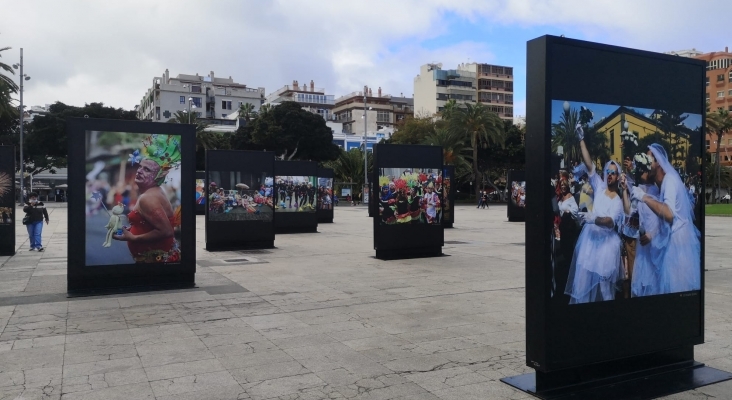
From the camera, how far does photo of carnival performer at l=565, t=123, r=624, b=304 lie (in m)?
4.62

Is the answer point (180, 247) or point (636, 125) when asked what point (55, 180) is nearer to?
point (180, 247)

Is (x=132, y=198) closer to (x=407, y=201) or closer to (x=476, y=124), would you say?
(x=407, y=201)

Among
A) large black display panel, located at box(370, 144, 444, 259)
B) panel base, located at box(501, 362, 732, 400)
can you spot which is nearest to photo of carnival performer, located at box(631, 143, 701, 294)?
panel base, located at box(501, 362, 732, 400)

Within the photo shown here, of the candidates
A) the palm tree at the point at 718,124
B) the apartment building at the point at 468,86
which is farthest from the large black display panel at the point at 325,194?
the apartment building at the point at 468,86

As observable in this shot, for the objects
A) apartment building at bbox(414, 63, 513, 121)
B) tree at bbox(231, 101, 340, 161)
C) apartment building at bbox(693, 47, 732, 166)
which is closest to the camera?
tree at bbox(231, 101, 340, 161)

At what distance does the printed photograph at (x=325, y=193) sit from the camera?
2909 cm

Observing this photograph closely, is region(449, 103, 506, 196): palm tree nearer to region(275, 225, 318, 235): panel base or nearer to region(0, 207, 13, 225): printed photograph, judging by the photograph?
region(275, 225, 318, 235): panel base

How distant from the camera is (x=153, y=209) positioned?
390 inches

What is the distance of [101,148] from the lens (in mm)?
9500


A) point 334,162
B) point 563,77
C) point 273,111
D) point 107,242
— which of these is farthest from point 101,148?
point 334,162

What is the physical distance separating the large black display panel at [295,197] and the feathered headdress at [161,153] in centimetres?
1260

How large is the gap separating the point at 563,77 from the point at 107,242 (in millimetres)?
7986

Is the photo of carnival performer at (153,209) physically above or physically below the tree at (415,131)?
below

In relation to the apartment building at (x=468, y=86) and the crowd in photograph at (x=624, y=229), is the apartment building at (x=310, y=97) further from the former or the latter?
the crowd in photograph at (x=624, y=229)
